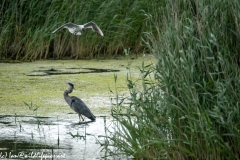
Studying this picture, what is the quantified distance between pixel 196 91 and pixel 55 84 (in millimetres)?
3183

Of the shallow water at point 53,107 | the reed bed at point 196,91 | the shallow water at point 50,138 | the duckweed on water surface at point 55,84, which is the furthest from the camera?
the duckweed on water surface at point 55,84

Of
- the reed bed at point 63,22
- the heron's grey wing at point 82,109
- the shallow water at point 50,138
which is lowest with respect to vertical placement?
the shallow water at point 50,138

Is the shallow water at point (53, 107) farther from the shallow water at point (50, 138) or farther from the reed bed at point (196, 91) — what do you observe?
the reed bed at point (196, 91)

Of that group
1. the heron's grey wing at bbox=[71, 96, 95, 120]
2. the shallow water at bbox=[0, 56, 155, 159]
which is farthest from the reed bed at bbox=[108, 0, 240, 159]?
the heron's grey wing at bbox=[71, 96, 95, 120]

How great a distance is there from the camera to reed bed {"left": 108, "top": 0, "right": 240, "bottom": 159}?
9.35ft

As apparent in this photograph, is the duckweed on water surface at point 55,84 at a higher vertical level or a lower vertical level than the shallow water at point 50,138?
higher

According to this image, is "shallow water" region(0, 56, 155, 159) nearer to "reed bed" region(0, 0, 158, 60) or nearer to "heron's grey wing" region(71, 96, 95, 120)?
"heron's grey wing" region(71, 96, 95, 120)

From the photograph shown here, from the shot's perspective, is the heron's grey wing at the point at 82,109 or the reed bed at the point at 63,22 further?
the reed bed at the point at 63,22

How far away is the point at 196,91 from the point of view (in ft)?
9.78

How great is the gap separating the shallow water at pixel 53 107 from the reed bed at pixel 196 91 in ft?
0.89

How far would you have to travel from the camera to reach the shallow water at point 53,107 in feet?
12.0

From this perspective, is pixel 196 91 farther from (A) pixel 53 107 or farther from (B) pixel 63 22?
(B) pixel 63 22

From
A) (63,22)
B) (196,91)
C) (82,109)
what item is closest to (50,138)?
(82,109)

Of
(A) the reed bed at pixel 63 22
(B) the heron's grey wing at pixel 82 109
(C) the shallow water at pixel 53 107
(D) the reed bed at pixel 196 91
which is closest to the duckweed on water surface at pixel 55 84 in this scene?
(C) the shallow water at pixel 53 107
